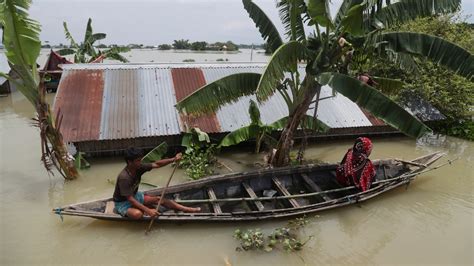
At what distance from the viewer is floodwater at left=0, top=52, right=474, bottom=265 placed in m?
5.14

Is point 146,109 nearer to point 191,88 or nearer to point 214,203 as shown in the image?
point 191,88

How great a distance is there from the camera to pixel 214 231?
18.8ft

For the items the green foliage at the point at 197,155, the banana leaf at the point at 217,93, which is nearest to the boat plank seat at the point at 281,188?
the green foliage at the point at 197,155

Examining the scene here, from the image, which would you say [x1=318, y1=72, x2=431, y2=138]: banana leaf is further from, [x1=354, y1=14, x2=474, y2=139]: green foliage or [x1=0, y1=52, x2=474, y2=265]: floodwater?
[x1=354, y1=14, x2=474, y2=139]: green foliage

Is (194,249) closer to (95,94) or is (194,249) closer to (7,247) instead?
(7,247)

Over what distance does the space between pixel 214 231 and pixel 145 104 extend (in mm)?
4881

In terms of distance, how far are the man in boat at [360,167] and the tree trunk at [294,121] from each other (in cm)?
131

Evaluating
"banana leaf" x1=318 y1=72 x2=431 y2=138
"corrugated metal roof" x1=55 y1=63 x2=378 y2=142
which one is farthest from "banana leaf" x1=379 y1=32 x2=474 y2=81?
"corrugated metal roof" x1=55 y1=63 x2=378 y2=142

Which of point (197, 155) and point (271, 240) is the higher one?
point (197, 155)

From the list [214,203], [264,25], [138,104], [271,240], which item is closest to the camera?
[271,240]

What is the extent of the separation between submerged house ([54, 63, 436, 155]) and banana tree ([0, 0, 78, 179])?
0.93 m

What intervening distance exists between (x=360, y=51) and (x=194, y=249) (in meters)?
4.73

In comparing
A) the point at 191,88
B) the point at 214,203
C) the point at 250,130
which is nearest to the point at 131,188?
the point at 214,203

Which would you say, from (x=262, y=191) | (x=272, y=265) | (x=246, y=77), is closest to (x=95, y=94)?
(x=246, y=77)
